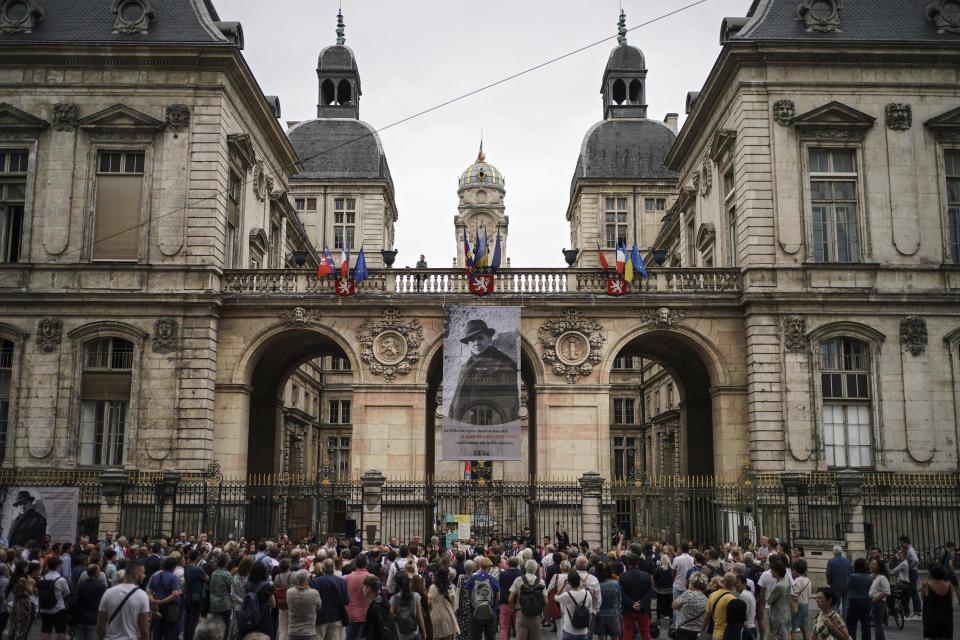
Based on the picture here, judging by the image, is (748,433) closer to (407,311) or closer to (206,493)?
(407,311)

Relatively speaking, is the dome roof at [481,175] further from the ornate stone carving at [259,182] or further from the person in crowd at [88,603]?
the person in crowd at [88,603]

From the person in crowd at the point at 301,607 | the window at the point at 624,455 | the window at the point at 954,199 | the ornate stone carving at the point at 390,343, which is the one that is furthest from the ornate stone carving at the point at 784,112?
the window at the point at 624,455

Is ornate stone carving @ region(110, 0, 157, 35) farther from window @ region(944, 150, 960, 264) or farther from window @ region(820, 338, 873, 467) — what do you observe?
window @ region(944, 150, 960, 264)

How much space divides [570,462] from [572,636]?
51.6 ft

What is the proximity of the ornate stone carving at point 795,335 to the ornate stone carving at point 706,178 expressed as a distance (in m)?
7.98

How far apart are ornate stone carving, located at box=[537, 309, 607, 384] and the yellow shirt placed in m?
17.9

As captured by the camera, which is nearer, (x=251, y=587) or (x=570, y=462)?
(x=251, y=587)

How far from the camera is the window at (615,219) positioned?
5691 cm

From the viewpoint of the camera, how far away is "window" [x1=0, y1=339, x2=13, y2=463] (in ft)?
91.7

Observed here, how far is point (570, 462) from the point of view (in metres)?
28.4

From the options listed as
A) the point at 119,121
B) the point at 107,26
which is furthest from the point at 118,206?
the point at 107,26

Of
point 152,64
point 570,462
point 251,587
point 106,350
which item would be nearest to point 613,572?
point 251,587

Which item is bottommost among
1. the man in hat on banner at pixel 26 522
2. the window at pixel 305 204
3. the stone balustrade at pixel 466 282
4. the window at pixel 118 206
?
the man in hat on banner at pixel 26 522

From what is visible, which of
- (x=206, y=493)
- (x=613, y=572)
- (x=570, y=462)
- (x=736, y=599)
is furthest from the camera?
(x=570, y=462)
